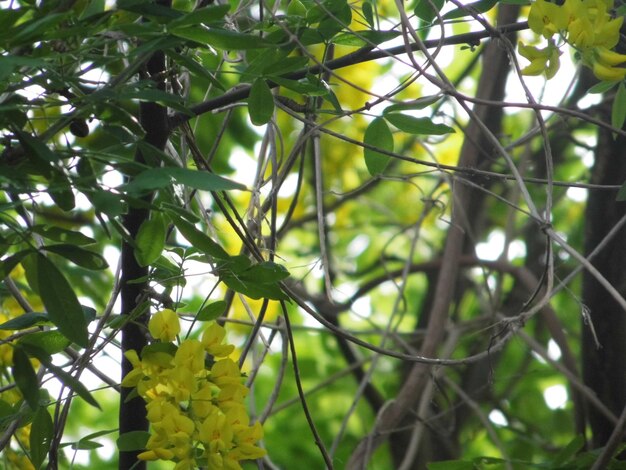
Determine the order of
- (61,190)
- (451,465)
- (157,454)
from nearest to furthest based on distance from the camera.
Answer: (61,190) < (157,454) < (451,465)

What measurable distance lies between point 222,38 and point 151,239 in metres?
0.18

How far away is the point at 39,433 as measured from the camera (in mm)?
845

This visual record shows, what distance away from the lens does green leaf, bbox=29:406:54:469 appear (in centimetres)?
84

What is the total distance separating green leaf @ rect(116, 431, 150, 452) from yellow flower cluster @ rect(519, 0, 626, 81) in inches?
19.8

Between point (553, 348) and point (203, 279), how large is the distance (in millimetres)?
771

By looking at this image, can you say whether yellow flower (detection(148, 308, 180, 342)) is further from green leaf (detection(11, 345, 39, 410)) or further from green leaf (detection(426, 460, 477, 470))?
green leaf (detection(426, 460, 477, 470))

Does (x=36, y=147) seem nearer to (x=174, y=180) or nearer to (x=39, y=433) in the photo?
(x=174, y=180)

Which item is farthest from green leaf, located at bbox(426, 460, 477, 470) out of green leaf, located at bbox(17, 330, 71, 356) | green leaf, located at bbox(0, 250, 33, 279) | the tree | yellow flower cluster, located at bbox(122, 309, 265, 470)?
green leaf, located at bbox(0, 250, 33, 279)

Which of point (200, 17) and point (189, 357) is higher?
point (200, 17)

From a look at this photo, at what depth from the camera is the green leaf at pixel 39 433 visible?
33.2 inches

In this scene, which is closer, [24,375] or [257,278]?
[24,375]

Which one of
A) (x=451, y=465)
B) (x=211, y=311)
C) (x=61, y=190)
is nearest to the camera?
(x=61, y=190)

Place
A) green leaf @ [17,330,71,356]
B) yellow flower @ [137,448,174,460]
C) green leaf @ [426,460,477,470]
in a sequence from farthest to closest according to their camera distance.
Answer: green leaf @ [426,460,477,470]
green leaf @ [17,330,71,356]
yellow flower @ [137,448,174,460]

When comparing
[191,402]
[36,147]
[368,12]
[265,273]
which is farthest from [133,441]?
[368,12]
